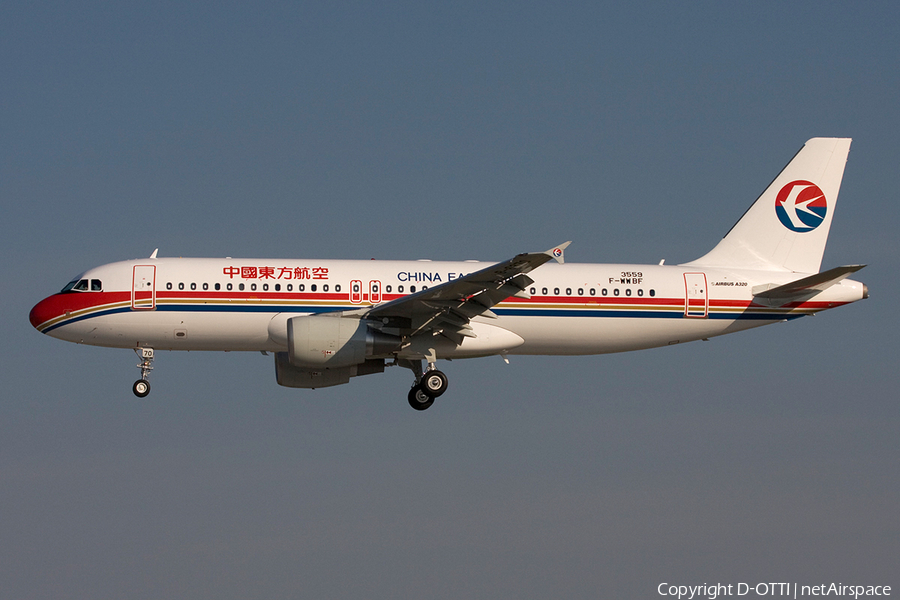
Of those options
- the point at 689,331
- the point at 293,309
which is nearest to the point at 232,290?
the point at 293,309

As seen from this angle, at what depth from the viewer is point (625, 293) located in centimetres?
3834

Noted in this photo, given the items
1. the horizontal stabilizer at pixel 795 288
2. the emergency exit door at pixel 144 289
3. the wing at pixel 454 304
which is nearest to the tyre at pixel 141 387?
the emergency exit door at pixel 144 289

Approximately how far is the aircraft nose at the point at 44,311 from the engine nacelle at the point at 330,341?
8191 millimetres

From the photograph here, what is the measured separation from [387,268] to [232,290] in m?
5.00

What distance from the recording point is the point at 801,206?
139ft

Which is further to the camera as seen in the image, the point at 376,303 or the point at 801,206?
the point at 801,206

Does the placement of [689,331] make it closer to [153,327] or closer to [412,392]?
[412,392]

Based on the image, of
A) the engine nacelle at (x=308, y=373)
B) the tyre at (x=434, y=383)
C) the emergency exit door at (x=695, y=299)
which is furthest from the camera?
the engine nacelle at (x=308, y=373)

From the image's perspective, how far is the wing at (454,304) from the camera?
33.4 m

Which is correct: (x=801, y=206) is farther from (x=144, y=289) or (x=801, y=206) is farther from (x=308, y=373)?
(x=144, y=289)

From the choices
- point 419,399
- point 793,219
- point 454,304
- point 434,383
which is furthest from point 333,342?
point 793,219

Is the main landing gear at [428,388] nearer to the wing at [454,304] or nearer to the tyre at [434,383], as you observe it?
the tyre at [434,383]

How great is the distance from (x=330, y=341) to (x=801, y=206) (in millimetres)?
18524

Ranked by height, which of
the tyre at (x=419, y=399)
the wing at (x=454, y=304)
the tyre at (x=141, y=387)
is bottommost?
the tyre at (x=419, y=399)
